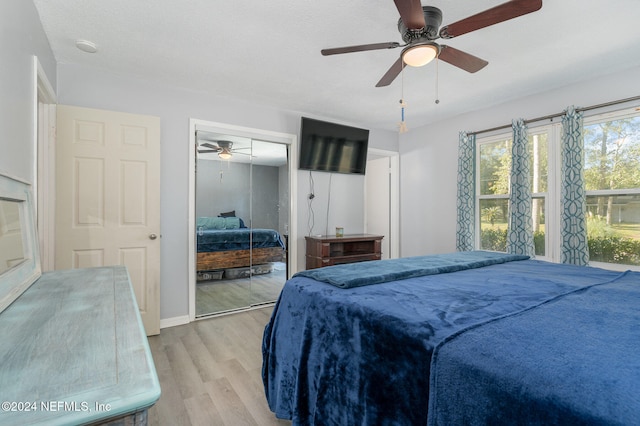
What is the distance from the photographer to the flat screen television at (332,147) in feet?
13.2

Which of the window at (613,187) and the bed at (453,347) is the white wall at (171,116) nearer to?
the bed at (453,347)

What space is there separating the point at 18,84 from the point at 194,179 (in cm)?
174

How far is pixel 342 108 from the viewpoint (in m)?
3.96

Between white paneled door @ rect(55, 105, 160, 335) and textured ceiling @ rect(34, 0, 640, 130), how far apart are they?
0.59 m

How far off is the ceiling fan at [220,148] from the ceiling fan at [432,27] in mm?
1962

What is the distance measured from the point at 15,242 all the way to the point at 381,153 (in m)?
4.47

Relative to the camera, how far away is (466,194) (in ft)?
12.9

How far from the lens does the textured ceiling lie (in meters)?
2.04

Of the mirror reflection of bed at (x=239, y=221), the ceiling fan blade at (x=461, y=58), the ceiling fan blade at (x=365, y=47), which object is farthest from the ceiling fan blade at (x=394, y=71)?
the mirror reflection of bed at (x=239, y=221)

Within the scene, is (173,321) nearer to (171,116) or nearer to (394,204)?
(171,116)

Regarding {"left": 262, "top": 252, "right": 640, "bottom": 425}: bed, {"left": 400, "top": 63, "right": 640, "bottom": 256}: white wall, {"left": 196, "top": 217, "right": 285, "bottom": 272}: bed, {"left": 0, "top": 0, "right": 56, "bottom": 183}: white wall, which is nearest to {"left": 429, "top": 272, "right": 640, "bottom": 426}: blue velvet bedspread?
{"left": 262, "top": 252, "right": 640, "bottom": 425}: bed

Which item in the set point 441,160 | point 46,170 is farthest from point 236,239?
point 441,160

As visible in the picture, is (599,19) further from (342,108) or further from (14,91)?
(14,91)

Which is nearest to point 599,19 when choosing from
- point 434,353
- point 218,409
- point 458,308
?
point 458,308
